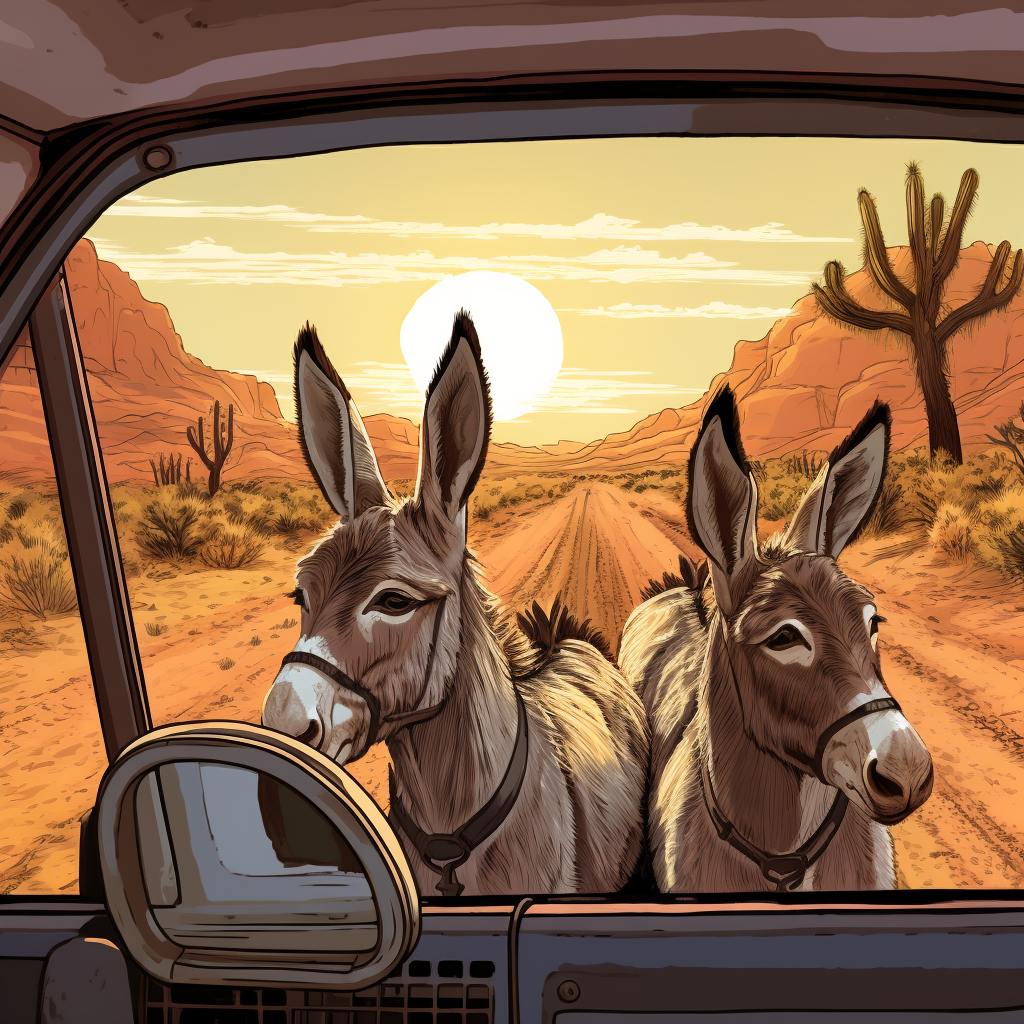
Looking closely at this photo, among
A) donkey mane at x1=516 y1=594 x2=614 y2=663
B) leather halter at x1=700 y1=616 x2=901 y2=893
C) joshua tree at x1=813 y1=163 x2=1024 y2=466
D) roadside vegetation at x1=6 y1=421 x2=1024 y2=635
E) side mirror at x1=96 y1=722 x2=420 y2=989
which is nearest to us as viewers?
side mirror at x1=96 y1=722 x2=420 y2=989

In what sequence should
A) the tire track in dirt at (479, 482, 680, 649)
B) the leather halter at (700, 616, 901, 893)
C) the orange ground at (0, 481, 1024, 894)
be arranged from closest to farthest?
the leather halter at (700, 616, 901, 893)
the orange ground at (0, 481, 1024, 894)
the tire track in dirt at (479, 482, 680, 649)

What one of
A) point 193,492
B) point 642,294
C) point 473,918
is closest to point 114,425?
point 193,492

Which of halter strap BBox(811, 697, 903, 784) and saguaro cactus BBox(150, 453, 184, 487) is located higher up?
saguaro cactus BBox(150, 453, 184, 487)

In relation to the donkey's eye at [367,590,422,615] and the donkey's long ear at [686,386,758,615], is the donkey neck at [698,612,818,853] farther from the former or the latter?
the donkey's eye at [367,590,422,615]

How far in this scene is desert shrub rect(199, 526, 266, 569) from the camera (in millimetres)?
9344

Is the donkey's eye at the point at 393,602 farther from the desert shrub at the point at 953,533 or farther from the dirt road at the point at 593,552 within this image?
the desert shrub at the point at 953,533

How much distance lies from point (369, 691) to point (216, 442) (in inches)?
345

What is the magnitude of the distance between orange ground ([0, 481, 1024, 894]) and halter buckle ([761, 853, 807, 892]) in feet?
14.6

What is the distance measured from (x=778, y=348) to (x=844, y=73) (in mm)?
17531

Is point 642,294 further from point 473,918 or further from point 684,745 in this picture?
point 473,918

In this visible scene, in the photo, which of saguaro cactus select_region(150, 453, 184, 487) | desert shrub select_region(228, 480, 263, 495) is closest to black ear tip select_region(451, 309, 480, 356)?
saguaro cactus select_region(150, 453, 184, 487)

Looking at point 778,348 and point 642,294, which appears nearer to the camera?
point 642,294

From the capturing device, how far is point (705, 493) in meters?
1.51

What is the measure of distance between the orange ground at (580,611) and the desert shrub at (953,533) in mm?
232
